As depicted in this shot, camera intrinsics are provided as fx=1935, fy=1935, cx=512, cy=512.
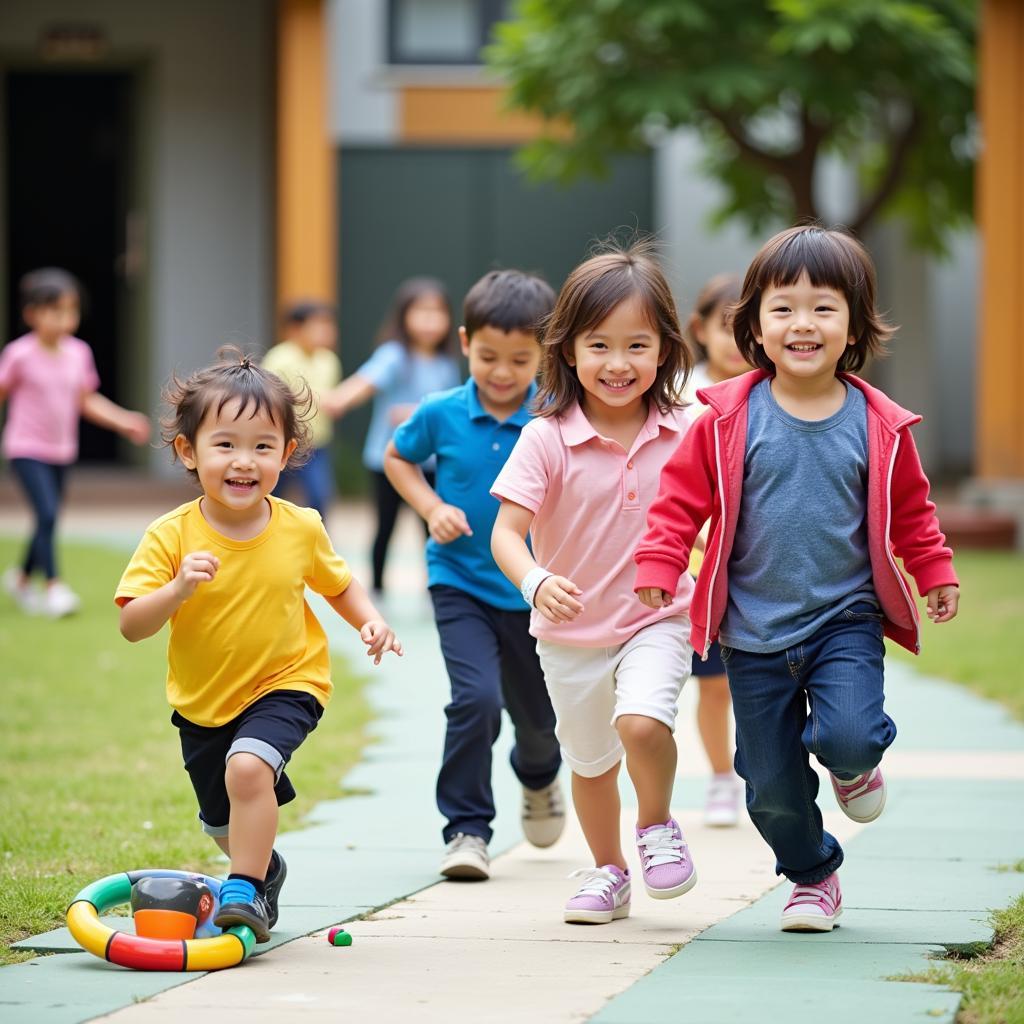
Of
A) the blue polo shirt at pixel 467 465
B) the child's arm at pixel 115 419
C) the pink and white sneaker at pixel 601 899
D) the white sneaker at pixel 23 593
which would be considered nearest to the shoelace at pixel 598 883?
the pink and white sneaker at pixel 601 899

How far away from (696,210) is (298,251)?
16.3ft

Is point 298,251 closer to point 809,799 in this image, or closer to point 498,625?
point 498,625

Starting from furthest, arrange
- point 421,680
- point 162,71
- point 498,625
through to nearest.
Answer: point 162,71 → point 421,680 → point 498,625

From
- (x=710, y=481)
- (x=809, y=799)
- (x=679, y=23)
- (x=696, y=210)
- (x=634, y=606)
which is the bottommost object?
(x=809, y=799)

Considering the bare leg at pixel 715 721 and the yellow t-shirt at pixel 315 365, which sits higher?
the yellow t-shirt at pixel 315 365

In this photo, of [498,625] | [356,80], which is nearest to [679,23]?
[356,80]

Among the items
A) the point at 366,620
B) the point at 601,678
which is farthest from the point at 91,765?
the point at 601,678

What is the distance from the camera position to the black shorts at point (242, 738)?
4.18m

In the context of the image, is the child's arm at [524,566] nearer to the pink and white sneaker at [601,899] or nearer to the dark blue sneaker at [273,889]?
the pink and white sneaker at [601,899]

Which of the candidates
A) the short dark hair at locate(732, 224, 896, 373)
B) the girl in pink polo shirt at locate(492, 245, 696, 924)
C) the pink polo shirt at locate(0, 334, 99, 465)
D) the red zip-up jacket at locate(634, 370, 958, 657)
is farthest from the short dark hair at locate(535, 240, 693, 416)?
the pink polo shirt at locate(0, 334, 99, 465)

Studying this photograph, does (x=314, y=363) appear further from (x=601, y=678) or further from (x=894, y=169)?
(x=601, y=678)

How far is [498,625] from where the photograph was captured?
17.4 feet

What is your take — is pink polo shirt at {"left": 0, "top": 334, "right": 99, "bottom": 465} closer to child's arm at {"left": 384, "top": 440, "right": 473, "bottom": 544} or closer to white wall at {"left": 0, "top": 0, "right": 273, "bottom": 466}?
child's arm at {"left": 384, "top": 440, "right": 473, "bottom": 544}

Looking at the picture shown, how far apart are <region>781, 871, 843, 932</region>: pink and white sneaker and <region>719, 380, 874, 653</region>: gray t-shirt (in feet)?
1.91
